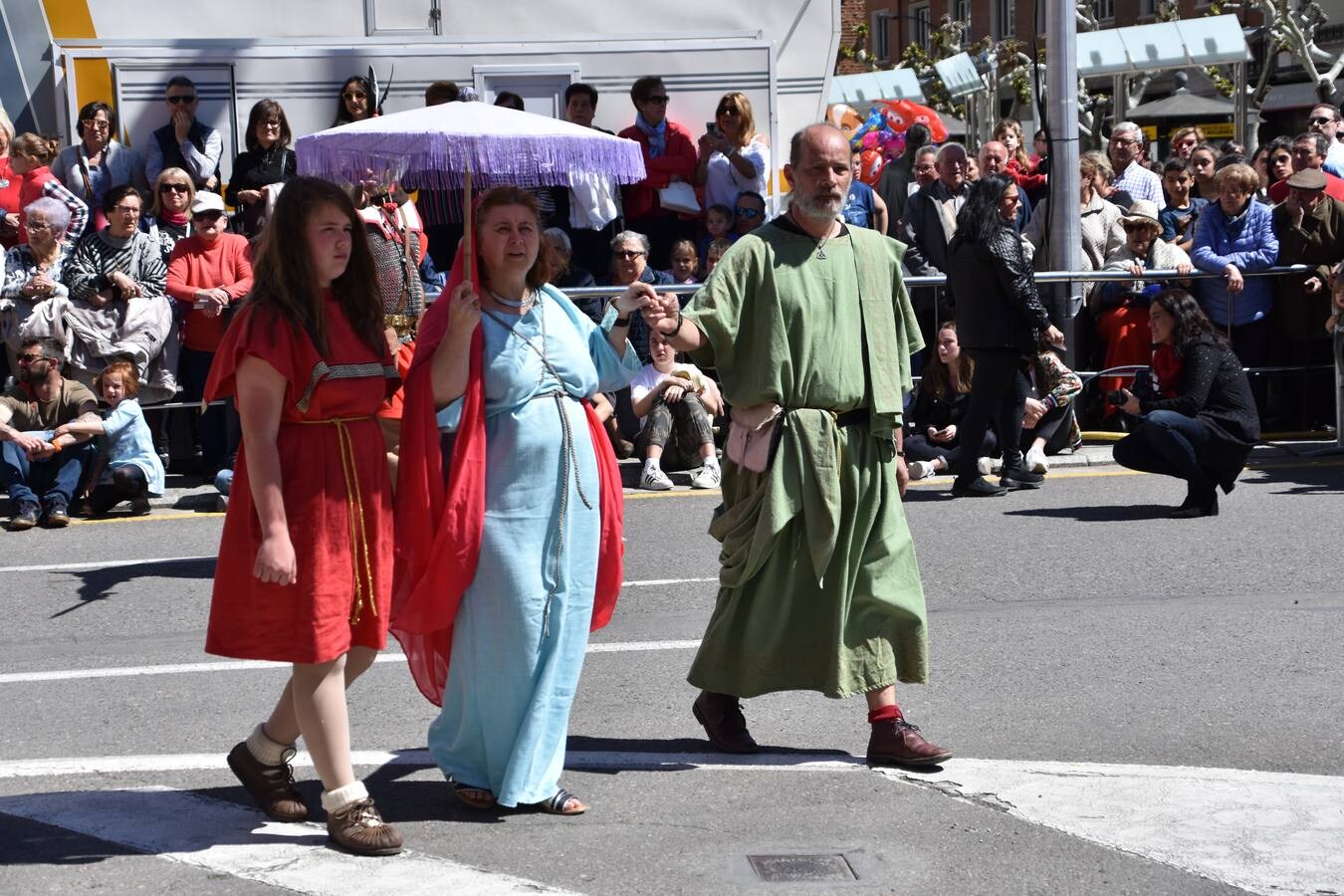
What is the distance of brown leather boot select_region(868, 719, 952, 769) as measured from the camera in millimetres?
5930

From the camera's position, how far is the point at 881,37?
229 feet

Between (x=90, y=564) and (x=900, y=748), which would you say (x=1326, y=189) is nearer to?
(x=90, y=564)

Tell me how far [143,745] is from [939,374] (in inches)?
292

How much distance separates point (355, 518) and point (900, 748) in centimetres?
185

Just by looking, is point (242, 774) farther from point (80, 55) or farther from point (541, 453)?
point (80, 55)

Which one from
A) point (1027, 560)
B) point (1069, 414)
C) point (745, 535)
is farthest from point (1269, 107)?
point (745, 535)

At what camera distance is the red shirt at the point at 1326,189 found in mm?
14477

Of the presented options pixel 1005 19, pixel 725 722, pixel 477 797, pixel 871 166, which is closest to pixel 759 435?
pixel 725 722

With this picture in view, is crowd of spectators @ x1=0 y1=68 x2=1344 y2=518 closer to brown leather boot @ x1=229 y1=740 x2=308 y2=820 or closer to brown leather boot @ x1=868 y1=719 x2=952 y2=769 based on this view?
brown leather boot @ x1=868 y1=719 x2=952 y2=769

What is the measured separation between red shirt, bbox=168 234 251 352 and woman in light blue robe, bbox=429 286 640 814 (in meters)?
7.60

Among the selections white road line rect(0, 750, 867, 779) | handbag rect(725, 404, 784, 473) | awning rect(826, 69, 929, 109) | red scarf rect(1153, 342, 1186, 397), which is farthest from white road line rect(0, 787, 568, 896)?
awning rect(826, 69, 929, 109)

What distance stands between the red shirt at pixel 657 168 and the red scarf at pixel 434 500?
932 cm

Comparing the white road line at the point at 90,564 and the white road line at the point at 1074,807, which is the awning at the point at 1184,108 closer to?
the white road line at the point at 90,564

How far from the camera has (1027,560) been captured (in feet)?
31.4
